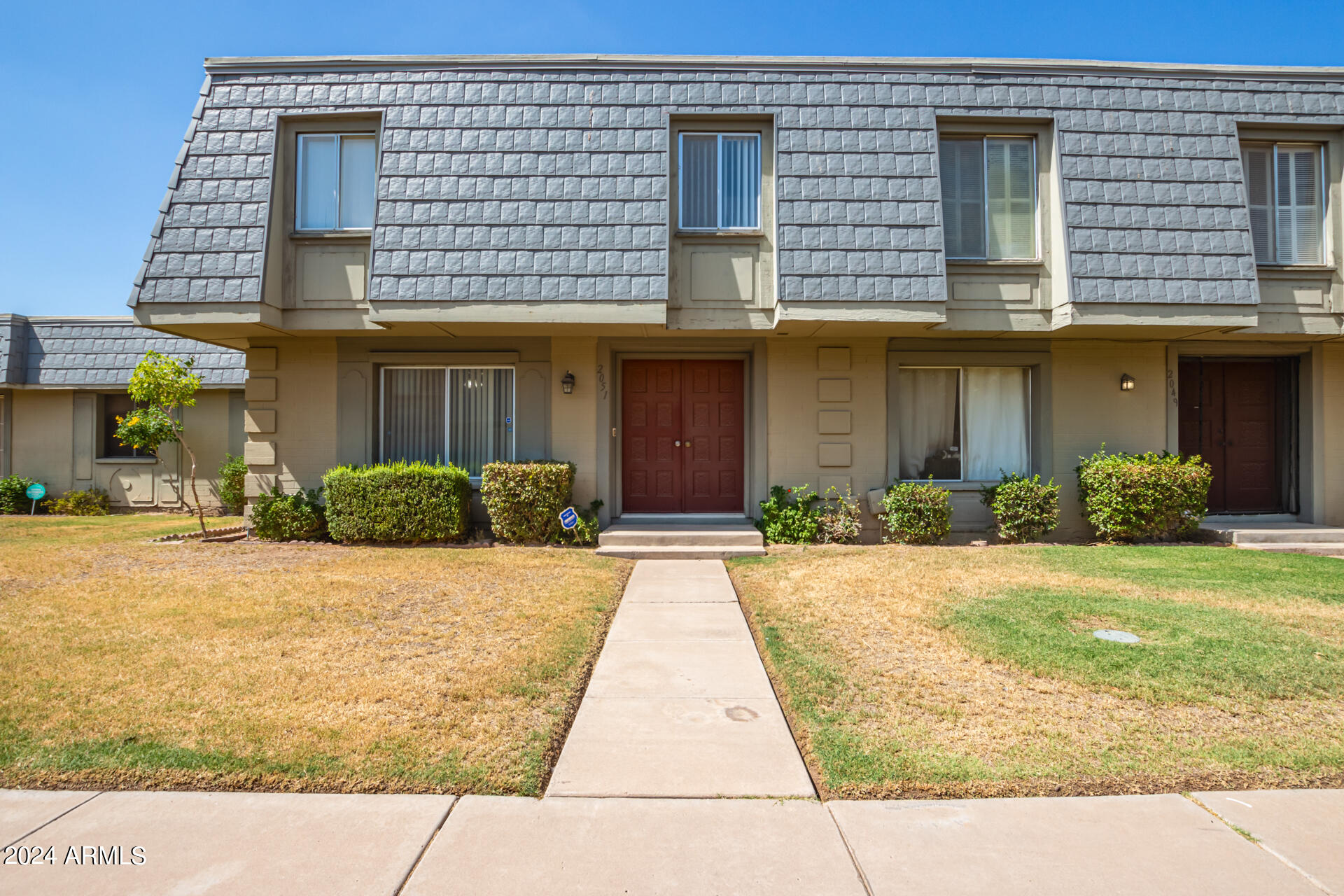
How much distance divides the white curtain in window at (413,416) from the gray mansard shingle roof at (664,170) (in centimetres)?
195

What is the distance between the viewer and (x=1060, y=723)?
362 centimetres

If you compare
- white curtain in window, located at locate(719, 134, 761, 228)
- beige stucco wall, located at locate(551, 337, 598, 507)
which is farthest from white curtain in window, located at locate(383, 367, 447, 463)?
white curtain in window, located at locate(719, 134, 761, 228)

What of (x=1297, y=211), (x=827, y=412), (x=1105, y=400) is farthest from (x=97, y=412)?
(x=1297, y=211)

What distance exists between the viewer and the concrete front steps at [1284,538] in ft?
30.3

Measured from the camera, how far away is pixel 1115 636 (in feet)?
16.7

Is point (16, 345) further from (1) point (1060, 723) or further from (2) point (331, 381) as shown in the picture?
(1) point (1060, 723)

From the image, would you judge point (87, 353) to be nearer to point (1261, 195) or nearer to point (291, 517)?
point (291, 517)

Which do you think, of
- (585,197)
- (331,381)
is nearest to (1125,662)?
(585,197)

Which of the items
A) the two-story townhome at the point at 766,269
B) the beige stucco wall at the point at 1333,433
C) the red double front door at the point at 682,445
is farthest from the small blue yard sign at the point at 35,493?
the beige stucco wall at the point at 1333,433

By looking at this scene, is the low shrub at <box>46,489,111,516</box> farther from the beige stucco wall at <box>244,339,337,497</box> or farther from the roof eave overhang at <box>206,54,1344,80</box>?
the roof eave overhang at <box>206,54,1344,80</box>

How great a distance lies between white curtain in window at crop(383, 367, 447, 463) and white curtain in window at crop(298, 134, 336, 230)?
2.22 m

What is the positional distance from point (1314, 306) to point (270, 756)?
13.2 meters

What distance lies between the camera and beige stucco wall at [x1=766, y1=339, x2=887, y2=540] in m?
10.2

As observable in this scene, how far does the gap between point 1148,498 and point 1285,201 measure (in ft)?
16.3
